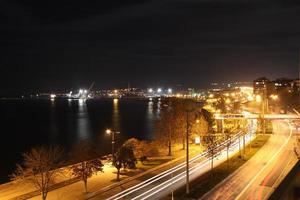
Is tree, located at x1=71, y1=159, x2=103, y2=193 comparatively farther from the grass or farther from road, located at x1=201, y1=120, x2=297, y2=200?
road, located at x1=201, y1=120, x2=297, y2=200

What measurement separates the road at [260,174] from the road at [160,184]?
9.02 feet

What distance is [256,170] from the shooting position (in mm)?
27953

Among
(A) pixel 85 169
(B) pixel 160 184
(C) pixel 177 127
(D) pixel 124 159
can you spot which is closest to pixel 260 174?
(B) pixel 160 184

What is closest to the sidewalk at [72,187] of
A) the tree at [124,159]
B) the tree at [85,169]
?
the tree at [124,159]

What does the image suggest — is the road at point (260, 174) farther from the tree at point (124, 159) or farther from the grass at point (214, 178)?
the tree at point (124, 159)

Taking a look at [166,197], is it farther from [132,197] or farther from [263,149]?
[263,149]

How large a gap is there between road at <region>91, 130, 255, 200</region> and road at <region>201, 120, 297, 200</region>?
2.75m

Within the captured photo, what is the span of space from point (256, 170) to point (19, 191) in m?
16.7

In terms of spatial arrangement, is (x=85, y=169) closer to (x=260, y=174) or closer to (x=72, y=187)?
(x=72, y=187)

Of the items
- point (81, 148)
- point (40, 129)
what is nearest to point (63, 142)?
point (40, 129)

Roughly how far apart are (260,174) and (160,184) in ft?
23.9

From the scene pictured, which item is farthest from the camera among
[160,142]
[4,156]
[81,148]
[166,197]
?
[4,156]

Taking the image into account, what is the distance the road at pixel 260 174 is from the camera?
21.9 meters

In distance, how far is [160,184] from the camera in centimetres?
2484
